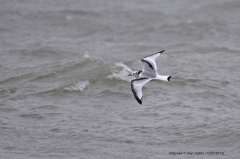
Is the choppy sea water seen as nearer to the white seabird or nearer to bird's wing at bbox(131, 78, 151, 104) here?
bird's wing at bbox(131, 78, 151, 104)

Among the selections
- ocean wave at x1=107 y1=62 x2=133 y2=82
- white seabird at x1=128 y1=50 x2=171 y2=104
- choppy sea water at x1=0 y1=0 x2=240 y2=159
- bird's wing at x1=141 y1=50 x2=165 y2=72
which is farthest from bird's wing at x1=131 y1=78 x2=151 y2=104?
ocean wave at x1=107 y1=62 x2=133 y2=82

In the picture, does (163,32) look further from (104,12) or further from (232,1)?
(232,1)

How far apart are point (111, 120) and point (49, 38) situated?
23.7ft

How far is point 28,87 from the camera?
899 cm

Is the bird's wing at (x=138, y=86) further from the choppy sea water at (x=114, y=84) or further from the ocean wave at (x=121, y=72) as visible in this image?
the ocean wave at (x=121, y=72)

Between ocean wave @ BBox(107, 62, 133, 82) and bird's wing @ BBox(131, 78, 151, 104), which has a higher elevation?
bird's wing @ BBox(131, 78, 151, 104)

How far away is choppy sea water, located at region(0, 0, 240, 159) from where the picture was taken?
655cm

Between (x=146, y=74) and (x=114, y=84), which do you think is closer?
(x=146, y=74)

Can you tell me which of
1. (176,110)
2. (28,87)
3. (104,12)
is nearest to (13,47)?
(28,87)

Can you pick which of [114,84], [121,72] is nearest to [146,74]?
[114,84]

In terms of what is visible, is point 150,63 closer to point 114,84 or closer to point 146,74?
point 146,74

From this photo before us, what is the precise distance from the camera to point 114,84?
9.34 metres

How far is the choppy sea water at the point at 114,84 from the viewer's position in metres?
6.55

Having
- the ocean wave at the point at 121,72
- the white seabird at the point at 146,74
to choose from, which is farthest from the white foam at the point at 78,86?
the white seabird at the point at 146,74
